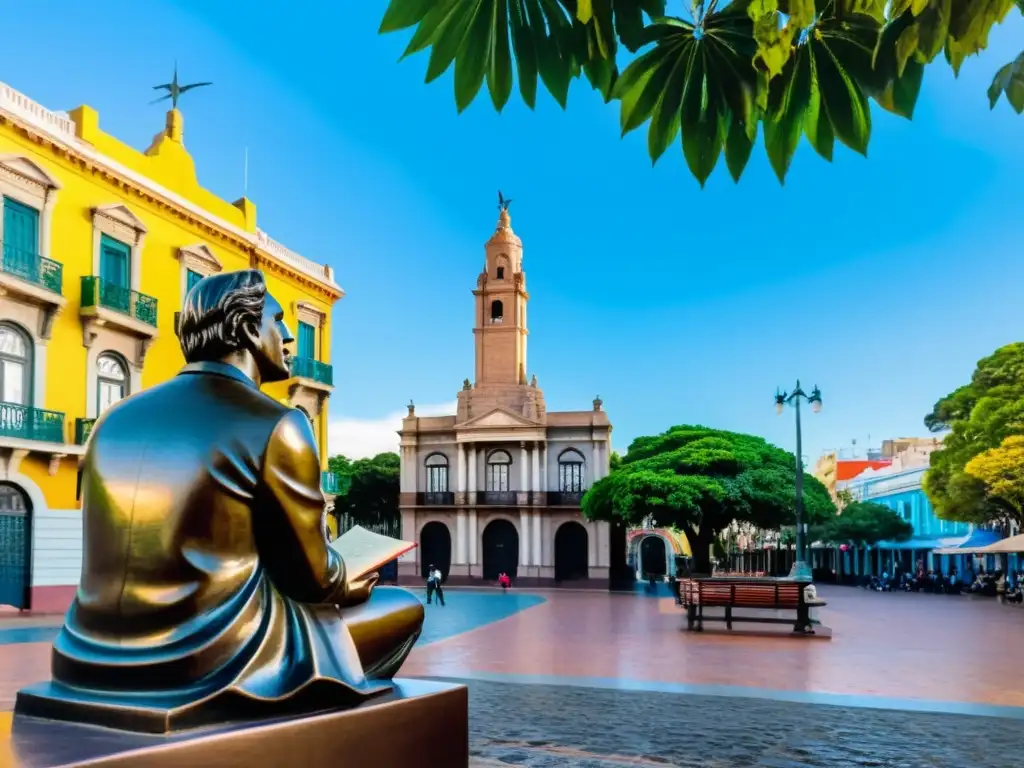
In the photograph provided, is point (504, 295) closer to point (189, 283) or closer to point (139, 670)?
point (189, 283)

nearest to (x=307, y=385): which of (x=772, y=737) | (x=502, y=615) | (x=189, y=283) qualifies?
(x=189, y=283)

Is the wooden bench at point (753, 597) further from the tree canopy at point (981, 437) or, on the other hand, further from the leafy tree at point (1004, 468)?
the tree canopy at point (981, 437)

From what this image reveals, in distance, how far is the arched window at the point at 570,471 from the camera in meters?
51.3

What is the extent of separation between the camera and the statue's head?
3.32 meters

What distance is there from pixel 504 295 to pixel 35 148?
34223 mm

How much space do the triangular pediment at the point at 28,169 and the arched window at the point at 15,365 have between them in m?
3.23

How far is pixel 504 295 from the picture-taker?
5447cm

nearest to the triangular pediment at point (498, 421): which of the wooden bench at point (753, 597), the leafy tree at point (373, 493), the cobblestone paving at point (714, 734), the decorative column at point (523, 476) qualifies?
the decorative column at point (523, 476)

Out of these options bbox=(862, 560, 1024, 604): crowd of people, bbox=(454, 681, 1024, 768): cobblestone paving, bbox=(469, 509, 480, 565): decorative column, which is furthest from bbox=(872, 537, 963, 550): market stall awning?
bbox=(454, 681, 1024, 768): cobblestone paving

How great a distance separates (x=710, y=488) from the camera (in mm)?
34938

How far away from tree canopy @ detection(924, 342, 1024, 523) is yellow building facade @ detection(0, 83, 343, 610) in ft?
81.4

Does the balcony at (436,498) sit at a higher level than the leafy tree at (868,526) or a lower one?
higher

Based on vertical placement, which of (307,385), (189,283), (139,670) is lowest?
(139,670)

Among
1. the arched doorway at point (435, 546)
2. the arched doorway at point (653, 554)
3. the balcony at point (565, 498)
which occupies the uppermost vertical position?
the balcony at point (565, 498)
